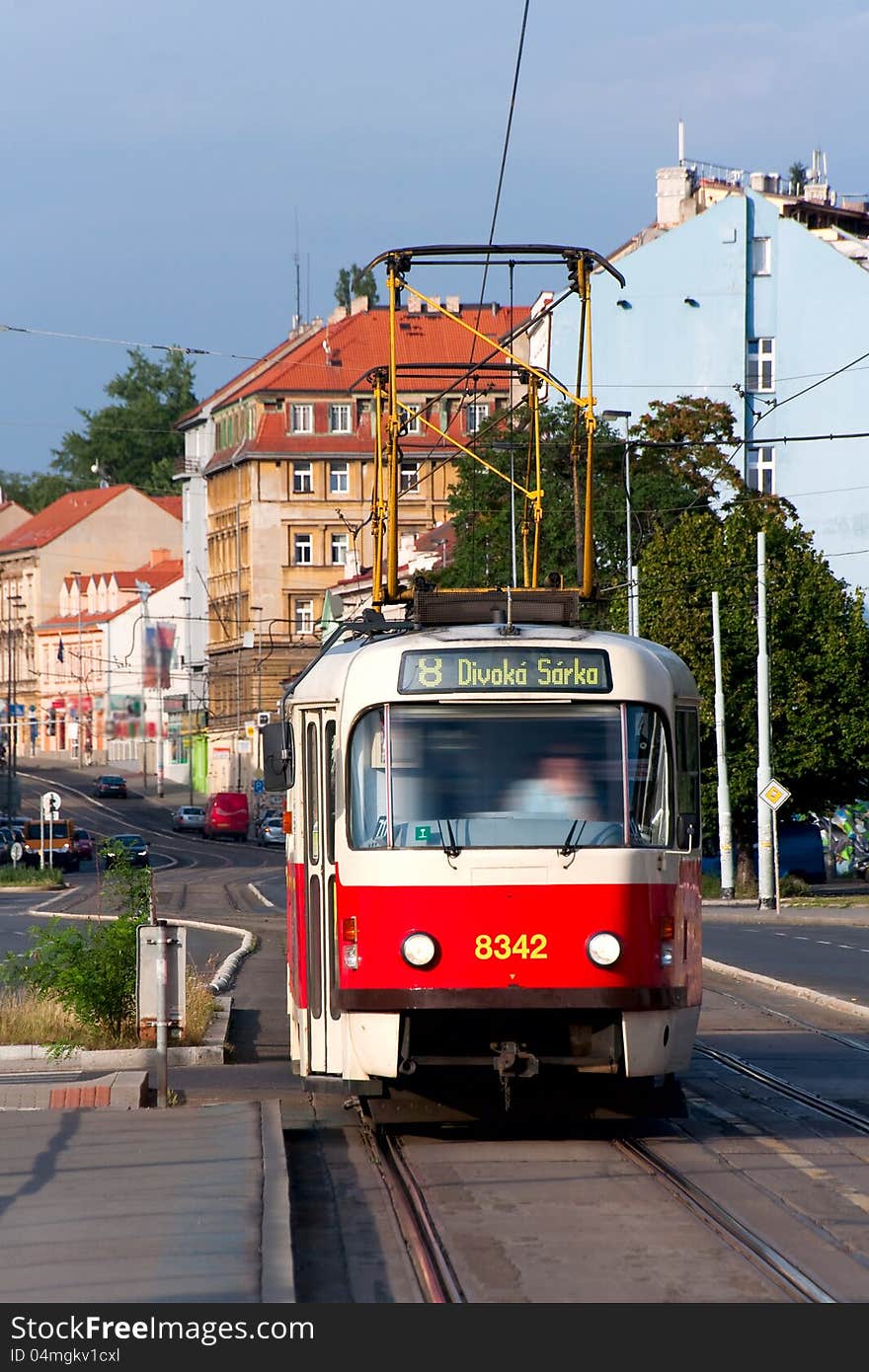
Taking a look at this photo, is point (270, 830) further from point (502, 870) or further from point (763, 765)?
point (502, 870)

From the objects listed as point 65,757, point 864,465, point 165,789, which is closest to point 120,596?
point 65,757

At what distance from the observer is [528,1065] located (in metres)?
11.4

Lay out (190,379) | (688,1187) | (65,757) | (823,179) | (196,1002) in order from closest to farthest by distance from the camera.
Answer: (688,1187)
(196,1002)
(823,179)
(65,757)
(190,379)

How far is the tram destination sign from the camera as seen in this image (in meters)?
12.0

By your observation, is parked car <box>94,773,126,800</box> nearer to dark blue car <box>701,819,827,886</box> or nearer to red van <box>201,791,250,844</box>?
red van <box>201,791,250,844</box>

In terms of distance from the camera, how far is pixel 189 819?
91.4 m

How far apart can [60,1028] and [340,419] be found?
309ft

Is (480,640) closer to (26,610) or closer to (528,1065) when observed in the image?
(528,1065)

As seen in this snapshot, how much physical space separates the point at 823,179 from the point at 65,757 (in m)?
60.6

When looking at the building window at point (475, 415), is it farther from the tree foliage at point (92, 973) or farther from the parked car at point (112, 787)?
the tree foliage at point (92, 973)

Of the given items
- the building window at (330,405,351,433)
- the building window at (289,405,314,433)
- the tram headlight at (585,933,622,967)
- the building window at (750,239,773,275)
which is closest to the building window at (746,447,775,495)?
the building window at (750,239,773,275)

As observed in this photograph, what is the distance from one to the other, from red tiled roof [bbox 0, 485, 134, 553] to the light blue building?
71911mm

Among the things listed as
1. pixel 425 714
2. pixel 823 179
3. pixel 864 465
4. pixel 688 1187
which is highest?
pixel 823 179

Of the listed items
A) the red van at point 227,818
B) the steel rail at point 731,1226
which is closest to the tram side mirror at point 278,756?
the steel rail at point 731,1226
